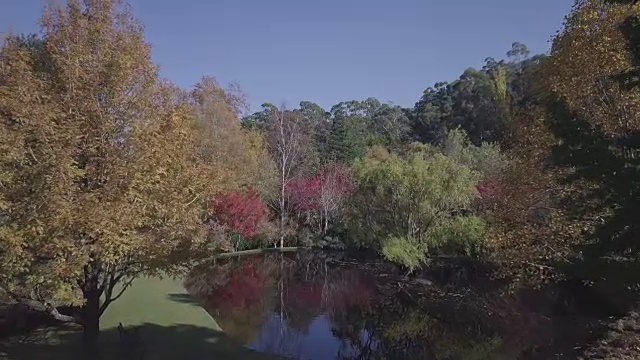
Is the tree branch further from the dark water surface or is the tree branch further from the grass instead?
the dark water surface

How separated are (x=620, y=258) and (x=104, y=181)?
28.2 feet

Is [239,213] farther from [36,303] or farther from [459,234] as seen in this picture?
[36,303]

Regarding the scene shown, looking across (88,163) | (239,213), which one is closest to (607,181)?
(88,163)

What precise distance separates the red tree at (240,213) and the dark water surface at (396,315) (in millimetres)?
4452

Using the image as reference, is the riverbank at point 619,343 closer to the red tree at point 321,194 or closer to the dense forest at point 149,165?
the dense forest at point 149,165

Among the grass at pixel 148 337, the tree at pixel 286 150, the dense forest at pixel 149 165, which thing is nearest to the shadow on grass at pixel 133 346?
the grass at pixel 148 337

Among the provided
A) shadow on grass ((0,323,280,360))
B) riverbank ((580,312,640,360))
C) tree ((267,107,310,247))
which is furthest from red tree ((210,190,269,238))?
riverbank ((580,312,640,360))

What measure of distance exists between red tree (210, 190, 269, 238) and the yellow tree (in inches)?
733

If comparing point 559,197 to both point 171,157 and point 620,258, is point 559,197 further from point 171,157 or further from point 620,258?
point 171,157

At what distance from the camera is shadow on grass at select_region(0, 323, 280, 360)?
9.77 meters

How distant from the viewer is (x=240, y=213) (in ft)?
94.5

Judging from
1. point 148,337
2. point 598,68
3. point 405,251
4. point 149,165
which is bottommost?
point 148,337

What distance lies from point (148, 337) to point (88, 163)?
17.0 feet

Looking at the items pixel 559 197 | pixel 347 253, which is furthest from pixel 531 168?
pixel 347 253
